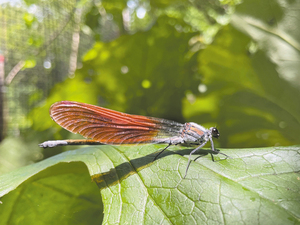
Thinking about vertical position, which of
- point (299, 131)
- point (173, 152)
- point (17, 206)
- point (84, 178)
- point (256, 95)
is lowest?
point (17, 206)

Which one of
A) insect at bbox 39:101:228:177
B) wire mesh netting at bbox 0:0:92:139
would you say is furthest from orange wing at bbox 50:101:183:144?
wire mesh netting at bbox 0:0:92:139

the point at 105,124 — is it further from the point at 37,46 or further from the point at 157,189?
the point at 37,46

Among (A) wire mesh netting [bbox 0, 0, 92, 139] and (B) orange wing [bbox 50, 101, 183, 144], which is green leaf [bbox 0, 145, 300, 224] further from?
(A) wire mesh netting [bbox 0, 0, 92, 139]

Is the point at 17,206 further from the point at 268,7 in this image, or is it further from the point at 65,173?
the point at 268,7

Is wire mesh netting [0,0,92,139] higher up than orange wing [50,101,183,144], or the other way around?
wire mesh netting [0,0,92,139]

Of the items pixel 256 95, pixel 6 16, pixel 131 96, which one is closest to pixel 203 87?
pixel 256 95

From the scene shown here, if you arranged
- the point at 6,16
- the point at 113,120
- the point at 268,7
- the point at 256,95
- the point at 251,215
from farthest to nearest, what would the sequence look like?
the point at 6,16
the point at 256,95
the point at 268,7
the point at 113,120
the point at 251,215
